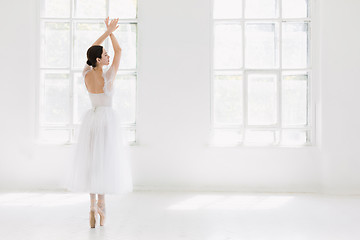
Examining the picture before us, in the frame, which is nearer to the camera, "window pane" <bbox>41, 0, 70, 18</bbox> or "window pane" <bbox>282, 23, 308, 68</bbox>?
"window pane" <bbox>282, 23, 308, 68</bbox>

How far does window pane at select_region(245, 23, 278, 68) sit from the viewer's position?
567 cm

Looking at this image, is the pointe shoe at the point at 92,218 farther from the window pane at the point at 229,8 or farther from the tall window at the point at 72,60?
the window pane at the point at 229,8

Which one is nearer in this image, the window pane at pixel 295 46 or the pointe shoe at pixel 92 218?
the pointe shoe at pixel 92 218

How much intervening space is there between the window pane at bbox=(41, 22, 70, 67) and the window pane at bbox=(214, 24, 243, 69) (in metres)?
2.02

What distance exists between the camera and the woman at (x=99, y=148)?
353 centimetres

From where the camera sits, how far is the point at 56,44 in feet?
18.9

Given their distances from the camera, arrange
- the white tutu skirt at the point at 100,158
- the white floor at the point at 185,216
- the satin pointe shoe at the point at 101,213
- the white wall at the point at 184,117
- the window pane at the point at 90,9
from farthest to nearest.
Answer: the window pane at the point at 90,9 < the white wall at the point at 184,117 < the satin pointe shoe at the point at 101,213 < the white tutu skirt at the point at 100,158 < the white floor at the point at 185,216

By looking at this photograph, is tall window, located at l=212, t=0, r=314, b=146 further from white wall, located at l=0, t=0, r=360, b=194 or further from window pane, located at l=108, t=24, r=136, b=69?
window pane, located at l=108, t=24, r=136, b=69

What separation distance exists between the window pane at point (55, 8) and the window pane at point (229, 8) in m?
2.01

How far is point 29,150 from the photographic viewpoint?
221 inches

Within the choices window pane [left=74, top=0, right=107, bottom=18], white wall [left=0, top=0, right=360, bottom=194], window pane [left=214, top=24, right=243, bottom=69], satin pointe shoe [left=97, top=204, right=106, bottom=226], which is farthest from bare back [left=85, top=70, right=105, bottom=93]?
window pane [left=214, top=24, right=243, bottom=69]

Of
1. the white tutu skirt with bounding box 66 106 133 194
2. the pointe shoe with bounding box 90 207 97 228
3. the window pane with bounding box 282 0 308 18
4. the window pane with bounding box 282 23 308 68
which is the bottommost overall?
the pointe shoe with bounding box 90 207 97 228

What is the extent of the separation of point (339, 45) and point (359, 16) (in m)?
0.45

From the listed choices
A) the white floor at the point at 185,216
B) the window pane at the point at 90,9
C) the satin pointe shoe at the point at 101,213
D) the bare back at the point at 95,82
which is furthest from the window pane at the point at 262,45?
the satin pointe shoe at the point at 101,213
